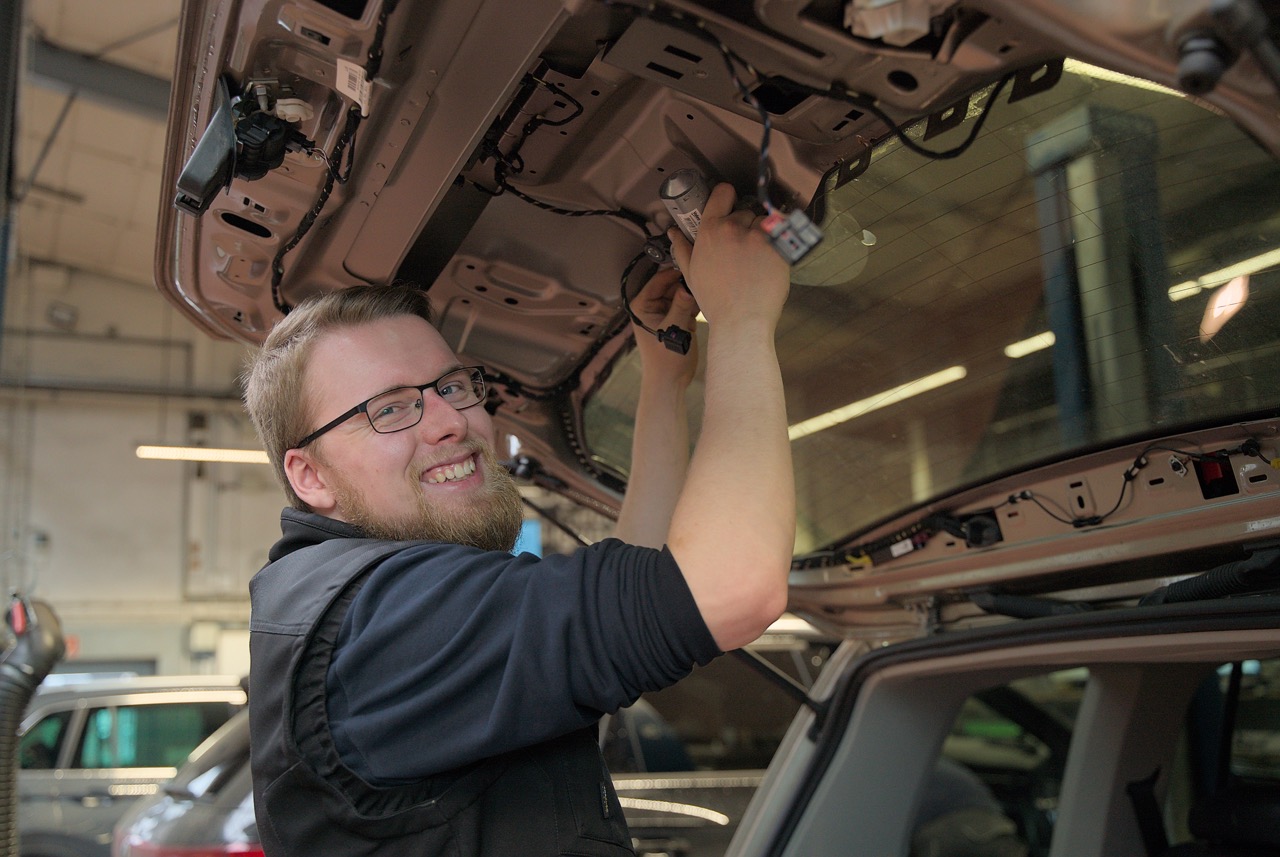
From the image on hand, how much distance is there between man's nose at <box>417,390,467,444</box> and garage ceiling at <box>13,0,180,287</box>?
6.13 metres

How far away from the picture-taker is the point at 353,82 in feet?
4.23

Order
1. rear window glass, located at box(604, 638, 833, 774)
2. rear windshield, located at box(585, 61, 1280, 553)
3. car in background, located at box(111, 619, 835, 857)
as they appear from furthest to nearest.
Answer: rear window glass, located at box(604, 638, 833, 774) < car in background, located at box(111, 619, 835, 857) < rear windshield, located at box(585, 61, 1280, 553)

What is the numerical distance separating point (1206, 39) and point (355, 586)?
103 cm

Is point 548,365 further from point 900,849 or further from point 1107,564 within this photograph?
point 900,849

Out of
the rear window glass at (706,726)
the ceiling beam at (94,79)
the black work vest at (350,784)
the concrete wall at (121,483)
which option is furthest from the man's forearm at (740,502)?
the concrete wall at (121,483)

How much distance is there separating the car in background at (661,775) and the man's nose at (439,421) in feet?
9.40

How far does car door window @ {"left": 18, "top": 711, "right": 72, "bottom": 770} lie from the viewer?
20.7 feet

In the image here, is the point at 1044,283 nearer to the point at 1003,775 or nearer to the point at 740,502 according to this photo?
the point at 740,502

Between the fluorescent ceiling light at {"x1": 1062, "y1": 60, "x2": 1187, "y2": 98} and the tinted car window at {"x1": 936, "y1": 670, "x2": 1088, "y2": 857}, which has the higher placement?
the fluorescent ceiling light at {"x1": 1062, "y1": 60, "x2": 1187, "y2": 98}

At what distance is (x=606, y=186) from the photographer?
5.25 ft

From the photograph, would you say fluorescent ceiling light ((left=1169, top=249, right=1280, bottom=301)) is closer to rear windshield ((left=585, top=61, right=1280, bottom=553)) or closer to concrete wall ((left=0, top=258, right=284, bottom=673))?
rear windshield ((left=585, top=61, right=1280, bottom=553))

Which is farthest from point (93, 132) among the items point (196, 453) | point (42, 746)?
point (42, 746)

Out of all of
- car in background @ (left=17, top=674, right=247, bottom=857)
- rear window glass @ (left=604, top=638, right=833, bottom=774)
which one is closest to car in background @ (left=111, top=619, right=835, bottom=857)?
rear window glass @ (left=604, top=638, right=833, bottom=774)

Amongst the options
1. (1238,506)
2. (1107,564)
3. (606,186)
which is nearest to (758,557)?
(606,186)
